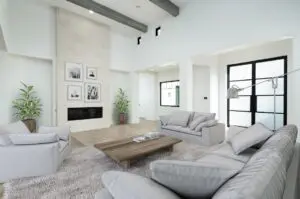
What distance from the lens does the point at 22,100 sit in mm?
5621

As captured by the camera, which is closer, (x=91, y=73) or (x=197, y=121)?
(x=197, y=121)

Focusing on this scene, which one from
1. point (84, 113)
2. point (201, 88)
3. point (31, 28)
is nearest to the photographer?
point (31, 28)

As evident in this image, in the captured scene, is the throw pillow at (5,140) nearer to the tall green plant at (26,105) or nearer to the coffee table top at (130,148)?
the coffee table top at (130,148)

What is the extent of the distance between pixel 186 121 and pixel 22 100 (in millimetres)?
5293

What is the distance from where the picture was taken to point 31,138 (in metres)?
2.58

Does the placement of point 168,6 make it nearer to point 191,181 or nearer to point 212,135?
point 212,135

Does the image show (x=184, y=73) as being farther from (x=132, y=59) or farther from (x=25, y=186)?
(x=25, y=186)

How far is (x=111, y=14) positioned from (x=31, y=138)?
5377 millimetres

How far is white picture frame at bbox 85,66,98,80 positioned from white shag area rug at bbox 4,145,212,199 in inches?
156

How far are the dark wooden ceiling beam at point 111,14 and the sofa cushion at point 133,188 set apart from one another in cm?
602

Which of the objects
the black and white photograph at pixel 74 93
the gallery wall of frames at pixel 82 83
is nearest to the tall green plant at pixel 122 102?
the gallery wall of frames at pixel 82 83

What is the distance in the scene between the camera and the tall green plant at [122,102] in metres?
8.09

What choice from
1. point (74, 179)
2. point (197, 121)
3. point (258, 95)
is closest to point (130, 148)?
point (74, 179)

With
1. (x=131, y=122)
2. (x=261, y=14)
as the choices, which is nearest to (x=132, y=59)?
(x=131, y=122)
